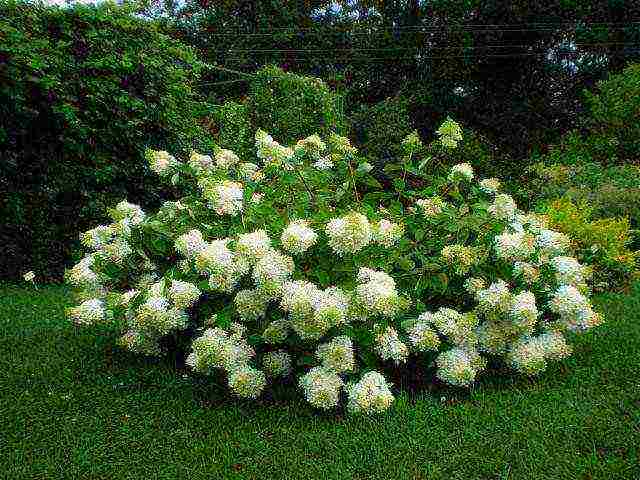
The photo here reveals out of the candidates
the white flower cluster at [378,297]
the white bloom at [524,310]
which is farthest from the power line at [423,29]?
the white flower cluster at [378,297]

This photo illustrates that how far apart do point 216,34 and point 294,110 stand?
12.4 meters

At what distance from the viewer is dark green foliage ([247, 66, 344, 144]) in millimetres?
10508

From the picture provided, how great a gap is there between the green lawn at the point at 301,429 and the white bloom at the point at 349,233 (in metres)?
0.80

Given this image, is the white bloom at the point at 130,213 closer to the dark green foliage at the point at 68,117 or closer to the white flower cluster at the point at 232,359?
the white flower cluster at the point at 232,359

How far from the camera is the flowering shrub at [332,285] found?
3221mm

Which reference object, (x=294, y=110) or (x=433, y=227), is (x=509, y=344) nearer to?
(x=433, y=227)

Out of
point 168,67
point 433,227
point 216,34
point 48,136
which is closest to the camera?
point 433,227

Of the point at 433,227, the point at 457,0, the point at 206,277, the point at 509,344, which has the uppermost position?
the point at 457,0

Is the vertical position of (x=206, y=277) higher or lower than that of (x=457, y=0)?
lower

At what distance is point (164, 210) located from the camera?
403 cm

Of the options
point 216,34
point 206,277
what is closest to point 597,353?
point 206,277

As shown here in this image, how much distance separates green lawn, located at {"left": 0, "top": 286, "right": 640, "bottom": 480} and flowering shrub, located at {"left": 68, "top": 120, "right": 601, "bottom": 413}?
0.14m

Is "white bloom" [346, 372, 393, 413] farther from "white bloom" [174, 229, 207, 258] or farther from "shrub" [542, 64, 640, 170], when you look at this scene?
"shrub" [542, 64, 640, 170]

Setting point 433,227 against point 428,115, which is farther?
point 428,115
